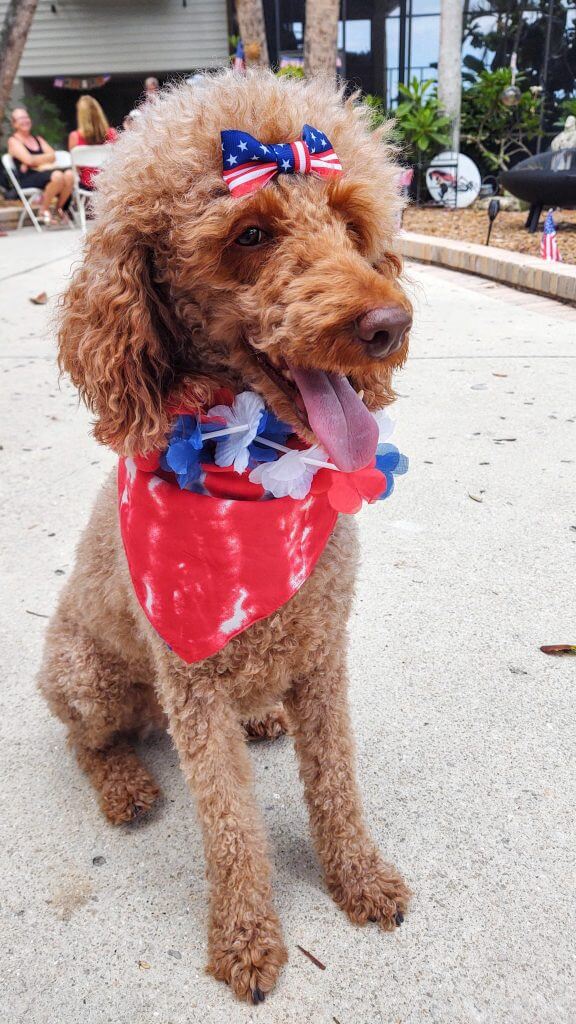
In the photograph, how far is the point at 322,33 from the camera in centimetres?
907

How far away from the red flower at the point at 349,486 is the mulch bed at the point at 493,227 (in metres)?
6.85

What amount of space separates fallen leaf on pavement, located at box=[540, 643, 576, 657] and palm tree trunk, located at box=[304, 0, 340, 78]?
8718 mm

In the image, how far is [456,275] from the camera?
25.9 feet

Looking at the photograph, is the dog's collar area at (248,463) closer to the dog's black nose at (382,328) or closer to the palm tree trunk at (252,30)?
the dog's black nose at (382,328)

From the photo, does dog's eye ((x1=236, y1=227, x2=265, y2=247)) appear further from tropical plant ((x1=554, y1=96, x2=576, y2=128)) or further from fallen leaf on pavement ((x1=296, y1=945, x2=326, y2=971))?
tropical plant ((x1=554, y1=96, x2=576, y2=128))

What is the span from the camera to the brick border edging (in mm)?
6484

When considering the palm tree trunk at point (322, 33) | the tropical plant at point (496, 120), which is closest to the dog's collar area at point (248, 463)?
the palm tree trunk at point (322, 33)

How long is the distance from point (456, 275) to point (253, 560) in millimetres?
7076

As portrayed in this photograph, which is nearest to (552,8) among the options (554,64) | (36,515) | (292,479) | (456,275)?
(554,64)

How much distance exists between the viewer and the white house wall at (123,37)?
1645cm

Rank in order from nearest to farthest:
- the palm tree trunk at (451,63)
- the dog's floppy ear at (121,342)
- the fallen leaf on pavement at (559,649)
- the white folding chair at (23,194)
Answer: the dog's floppy ear at (121,342), the fallen leaf on pavement at (559,649), the palm tree trunk at (451,63), the white folding chair at (23,194)

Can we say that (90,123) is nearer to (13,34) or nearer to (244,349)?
(13,34)

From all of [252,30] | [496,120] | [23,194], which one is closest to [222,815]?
[252,30]

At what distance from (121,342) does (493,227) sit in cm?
941
